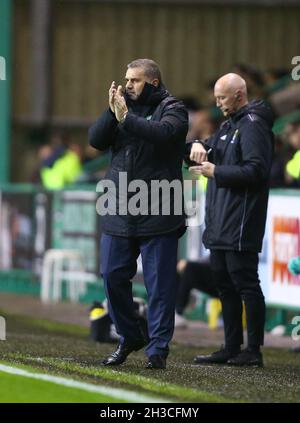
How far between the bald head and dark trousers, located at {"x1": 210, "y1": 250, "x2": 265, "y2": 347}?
1062mm

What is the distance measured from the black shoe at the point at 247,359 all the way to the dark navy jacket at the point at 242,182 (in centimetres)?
78

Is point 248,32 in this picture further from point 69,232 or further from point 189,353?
A: point 189,353

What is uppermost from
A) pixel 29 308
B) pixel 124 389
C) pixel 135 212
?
pixel 135 212

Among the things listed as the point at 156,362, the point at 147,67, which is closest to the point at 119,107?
the point at 147,67

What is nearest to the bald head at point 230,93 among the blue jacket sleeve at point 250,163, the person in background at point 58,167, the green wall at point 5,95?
the blue jacket sleeve at point 250,163

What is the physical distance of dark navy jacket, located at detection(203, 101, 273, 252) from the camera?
1003 centimetres

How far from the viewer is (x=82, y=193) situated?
1736cm

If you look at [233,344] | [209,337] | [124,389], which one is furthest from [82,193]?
[124,389]

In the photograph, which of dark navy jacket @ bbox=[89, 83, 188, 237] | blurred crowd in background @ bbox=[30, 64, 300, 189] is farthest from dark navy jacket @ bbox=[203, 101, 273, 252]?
blurred crowd in background @ bbox=[30, 64, 300, 189]

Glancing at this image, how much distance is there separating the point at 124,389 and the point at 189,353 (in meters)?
3.42

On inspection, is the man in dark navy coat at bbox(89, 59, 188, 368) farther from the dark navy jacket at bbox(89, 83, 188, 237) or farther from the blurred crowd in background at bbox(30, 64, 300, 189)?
the blurred crowd in background at bbox(30, 64, 300, 189)

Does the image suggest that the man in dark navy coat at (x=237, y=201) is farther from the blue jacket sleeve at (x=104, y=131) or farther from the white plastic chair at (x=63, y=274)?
the white plastic chair at (x=63, y=274)

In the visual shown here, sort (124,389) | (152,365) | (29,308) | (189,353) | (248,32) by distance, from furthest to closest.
A: 1. (248,32)
2. (29,308)
3. (189,353)
4. (152,365)
5. (124,389)

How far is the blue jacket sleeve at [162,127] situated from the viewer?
9.27 metres
